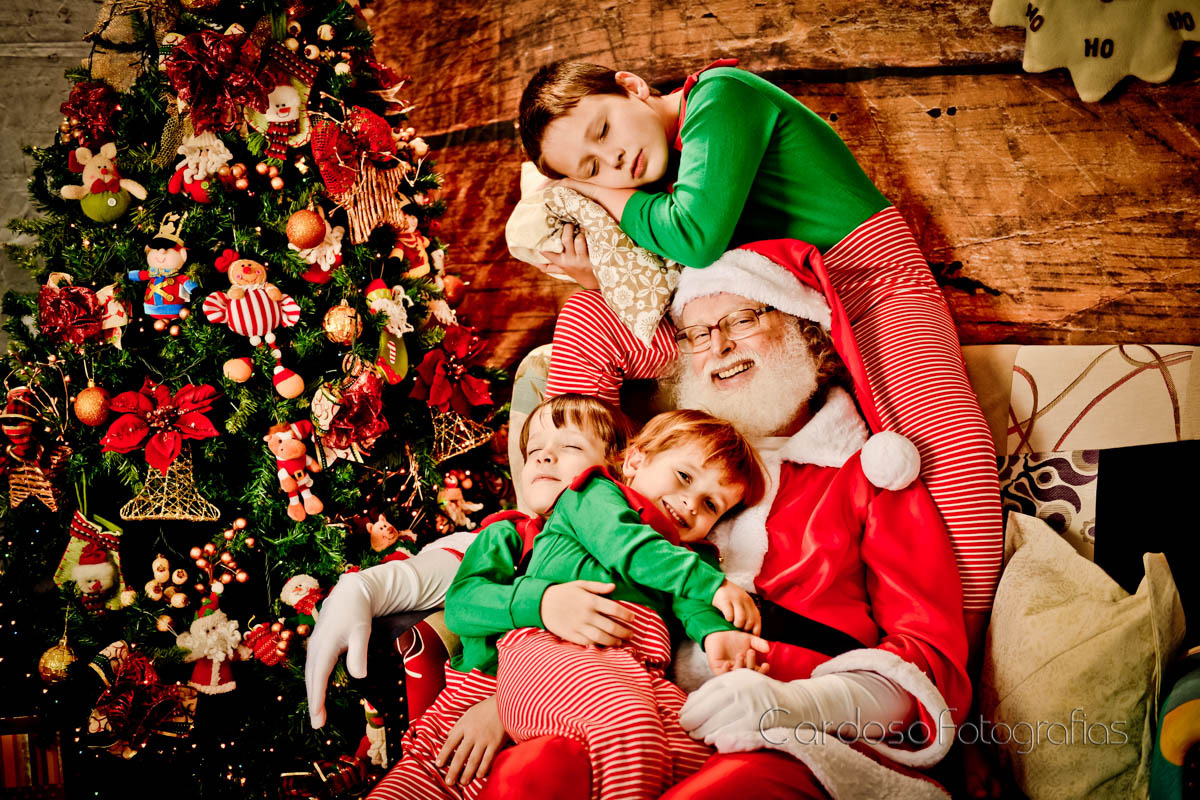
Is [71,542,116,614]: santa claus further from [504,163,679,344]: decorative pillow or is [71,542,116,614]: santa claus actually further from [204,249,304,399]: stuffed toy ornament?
[504,163,679,344]: decorative pillow

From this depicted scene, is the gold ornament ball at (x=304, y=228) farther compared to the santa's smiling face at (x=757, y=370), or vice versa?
the gold ornament ball at (x=304, y=228)

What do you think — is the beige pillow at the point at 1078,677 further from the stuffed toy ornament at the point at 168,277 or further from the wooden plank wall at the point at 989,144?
the stuffed toy ornament at the point at 168,277

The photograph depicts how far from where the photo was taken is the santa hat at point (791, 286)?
1.67 m

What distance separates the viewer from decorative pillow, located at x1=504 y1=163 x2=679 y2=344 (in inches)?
74.1

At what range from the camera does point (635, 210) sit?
1.86 metres

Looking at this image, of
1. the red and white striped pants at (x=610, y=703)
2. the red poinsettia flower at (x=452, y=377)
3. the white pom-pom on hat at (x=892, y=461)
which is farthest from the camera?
the red poinsettia flower at (x=452, y=377)

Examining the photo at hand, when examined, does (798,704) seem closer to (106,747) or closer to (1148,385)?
(1148,385)

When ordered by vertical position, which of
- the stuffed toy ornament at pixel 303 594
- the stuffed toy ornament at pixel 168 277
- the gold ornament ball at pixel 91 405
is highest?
the stuffed toy ornament at pixel 168 277

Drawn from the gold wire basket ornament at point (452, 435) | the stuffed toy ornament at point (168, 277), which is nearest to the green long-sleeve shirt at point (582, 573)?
the gold wire basket ornament at point (452, 435)

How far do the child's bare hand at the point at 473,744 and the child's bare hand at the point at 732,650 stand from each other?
44 centimetres

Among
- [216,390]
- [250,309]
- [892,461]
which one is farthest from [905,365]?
[216,390]

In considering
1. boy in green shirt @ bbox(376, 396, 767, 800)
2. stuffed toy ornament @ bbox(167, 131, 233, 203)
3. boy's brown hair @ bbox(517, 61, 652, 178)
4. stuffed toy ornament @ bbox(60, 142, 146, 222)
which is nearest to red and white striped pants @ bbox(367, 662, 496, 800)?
boy in green shirt @ bbox(376, 396, 767, 800)

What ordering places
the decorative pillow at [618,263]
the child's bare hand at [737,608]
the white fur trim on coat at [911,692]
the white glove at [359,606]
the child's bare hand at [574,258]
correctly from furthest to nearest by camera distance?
the child's bare hand at [574,258] → the decorative pillow at [618,263] → the white glove at [359,606] → the child's bare hand at [737,608] → the white fur trim on coat at [911,692]

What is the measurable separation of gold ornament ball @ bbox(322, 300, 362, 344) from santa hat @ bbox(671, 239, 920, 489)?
912 millimetres
